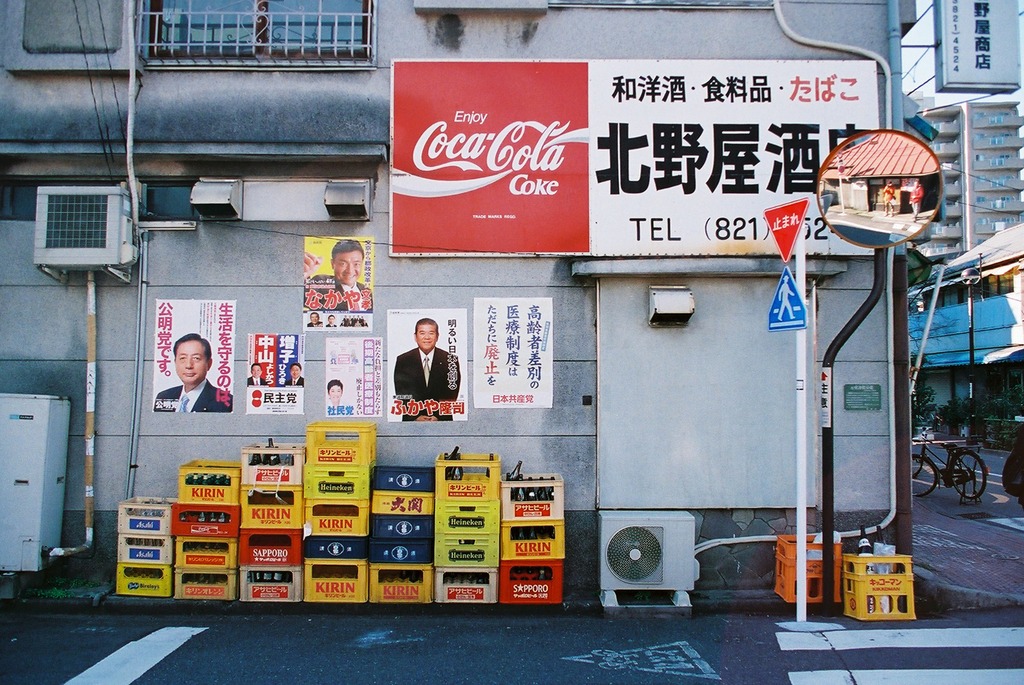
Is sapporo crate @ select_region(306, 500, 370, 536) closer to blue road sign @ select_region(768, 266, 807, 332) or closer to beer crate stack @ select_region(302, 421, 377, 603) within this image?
beer crate stack @ select_region(302, 421, 377, 603)

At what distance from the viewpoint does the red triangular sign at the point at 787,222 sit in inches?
263

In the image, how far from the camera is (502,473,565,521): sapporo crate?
24.0 feet

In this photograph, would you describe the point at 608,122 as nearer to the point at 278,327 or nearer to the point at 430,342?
the point at 430,342

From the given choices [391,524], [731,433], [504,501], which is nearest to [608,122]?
[731,433]

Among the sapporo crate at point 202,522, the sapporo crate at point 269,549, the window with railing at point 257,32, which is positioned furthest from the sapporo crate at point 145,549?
the window with railing at point 257,32

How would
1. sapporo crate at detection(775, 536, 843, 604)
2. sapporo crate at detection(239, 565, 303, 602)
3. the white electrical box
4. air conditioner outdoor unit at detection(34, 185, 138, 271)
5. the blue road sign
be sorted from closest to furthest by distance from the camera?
1. the blue road sign
2. sapporo crate at detection(775, 536, 843, 604)
3. sapporo crate at detection(239, 565, 303, 602)
4. the white electrical box
5. air conditioner outdoor unit at detection(34, 185, 138, 271)

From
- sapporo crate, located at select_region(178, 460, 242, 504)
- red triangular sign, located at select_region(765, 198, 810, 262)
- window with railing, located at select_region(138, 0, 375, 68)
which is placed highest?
window with railing, located at select_region(138, 0, 375, 68)

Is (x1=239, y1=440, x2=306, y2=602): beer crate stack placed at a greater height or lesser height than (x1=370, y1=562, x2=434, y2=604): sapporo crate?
greater

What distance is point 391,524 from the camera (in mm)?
7309

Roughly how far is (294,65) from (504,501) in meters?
5.63

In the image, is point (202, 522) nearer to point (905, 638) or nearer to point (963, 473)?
point (905, 638)

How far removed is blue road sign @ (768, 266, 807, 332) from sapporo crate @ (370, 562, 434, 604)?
4.32 meters

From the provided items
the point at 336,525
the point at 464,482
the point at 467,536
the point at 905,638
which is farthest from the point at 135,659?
the point at 905,638

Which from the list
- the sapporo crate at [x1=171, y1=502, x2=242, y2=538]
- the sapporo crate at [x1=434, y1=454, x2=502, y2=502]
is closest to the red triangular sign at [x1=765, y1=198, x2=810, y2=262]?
the sapporo crate at [x1=434, y1=454, x2=502, y2=502]
